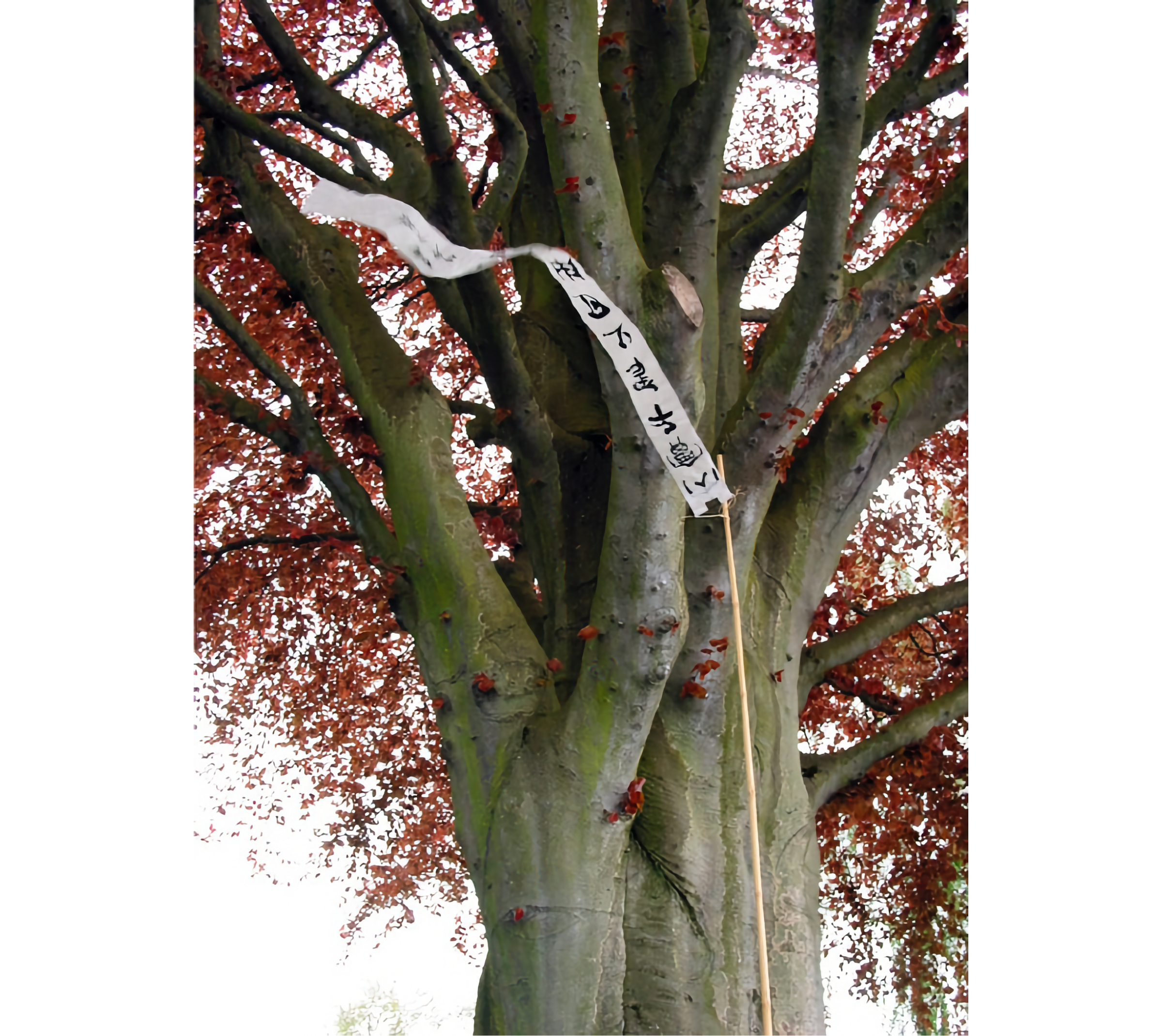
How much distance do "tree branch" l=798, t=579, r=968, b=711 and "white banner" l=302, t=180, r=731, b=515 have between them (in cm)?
170

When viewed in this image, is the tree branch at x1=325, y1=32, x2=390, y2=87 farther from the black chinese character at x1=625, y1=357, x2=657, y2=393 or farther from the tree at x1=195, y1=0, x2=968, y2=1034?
the black chinese character at x1=625, y1=357, x2=657, y2=393

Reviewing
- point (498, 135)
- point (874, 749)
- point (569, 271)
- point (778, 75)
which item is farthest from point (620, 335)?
point (778, 75)

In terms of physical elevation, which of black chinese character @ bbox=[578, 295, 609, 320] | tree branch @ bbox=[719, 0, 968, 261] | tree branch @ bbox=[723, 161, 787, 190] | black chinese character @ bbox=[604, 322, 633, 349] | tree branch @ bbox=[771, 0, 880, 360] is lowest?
black chinese character @ bbox=[604, 322, 633, 349]

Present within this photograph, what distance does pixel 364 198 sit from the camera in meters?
2.75

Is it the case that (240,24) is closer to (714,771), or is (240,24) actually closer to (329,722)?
(329,722)

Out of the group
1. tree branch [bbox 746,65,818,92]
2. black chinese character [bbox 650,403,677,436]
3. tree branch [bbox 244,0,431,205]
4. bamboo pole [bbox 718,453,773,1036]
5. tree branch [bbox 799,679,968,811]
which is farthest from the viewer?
tree branch [bbox 746,65,818,92]

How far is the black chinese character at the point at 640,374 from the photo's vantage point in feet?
9.16

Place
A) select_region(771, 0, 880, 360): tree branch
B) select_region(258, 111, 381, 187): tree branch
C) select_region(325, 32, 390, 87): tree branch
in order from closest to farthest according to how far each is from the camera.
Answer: select_region(771, 0, 880, 360): tree branch < select_region(258, 111, 381, 187): tree branch < select_region(325, 32, 390, 87): tree branch

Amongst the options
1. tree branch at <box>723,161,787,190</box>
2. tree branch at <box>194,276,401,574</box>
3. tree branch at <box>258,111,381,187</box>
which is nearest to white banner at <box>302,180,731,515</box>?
tree branch at <box>194,276,401,574</box>

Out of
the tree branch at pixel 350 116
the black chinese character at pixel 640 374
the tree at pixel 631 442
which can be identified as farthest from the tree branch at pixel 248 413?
the black chinese character at pixel 640 374

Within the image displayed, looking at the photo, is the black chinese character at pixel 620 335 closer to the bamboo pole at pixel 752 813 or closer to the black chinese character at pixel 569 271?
the black chinese character at pixel 569 271

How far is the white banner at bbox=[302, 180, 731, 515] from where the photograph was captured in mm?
2729
